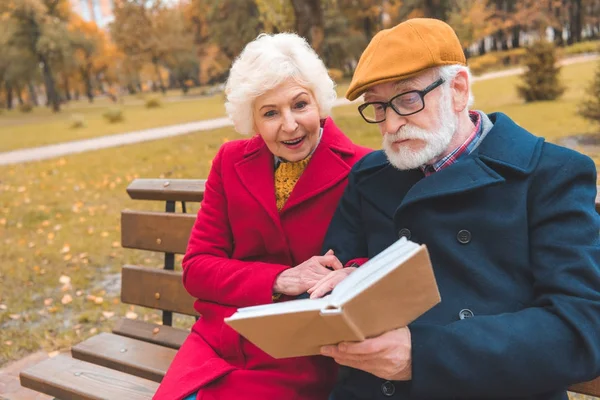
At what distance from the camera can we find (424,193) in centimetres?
187

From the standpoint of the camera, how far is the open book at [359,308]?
1362 millimetres

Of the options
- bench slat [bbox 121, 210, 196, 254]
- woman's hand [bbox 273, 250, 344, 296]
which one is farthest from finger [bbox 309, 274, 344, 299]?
bench slat [bbox 121, 210, 196, 254]

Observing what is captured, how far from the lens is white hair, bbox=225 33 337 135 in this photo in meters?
2.28

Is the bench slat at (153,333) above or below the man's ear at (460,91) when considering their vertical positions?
below

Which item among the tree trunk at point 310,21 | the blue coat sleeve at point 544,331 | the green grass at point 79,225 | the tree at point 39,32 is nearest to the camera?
the blue coat sleeve at point 544,331

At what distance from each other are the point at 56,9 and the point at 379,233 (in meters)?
48.6

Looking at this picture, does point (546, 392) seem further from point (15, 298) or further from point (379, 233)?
point (15, 298)

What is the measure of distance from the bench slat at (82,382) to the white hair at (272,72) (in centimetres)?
128

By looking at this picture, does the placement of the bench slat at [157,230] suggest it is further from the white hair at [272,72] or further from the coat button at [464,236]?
the coat button at [464,236]

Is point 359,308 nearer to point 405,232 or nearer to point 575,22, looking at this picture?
point 405,232

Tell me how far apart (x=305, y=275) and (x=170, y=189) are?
124cm

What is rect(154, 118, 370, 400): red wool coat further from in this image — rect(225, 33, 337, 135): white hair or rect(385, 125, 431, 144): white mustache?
rect(385, 125, 431, 144): white mustache

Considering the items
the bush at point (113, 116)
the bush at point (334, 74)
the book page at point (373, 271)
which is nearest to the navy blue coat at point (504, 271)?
the book page at point (373, 271)

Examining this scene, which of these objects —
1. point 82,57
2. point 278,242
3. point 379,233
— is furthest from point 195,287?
point 82,57
